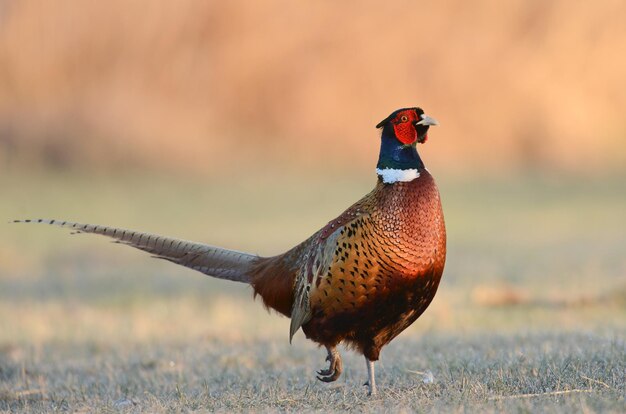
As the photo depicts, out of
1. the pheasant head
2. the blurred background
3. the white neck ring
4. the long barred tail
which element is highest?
the blurred background

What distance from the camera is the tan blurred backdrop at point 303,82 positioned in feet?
187

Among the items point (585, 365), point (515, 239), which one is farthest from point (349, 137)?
point (585, 365)

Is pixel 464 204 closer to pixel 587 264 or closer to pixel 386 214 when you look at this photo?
pixel 587 264

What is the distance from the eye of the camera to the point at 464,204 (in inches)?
1505

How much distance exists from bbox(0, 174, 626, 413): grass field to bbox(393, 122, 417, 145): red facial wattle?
1.53m

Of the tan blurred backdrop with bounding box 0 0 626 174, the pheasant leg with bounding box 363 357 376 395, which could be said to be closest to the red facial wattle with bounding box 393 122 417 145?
the pheasant leg with bounding box 363 357 376 395

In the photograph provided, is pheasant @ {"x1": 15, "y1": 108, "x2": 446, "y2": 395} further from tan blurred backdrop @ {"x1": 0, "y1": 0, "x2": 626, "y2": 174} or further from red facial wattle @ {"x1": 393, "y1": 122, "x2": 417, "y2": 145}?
tan blurred backdrop @ {"x1": 0, "y1": 0, "x2": 626, "y2": 174}

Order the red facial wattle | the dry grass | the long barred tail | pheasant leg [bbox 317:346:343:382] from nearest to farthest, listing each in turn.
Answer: the dry grass, the red facial wattle, pheasant leg [bbox 317:346:343:382], the long barred tail

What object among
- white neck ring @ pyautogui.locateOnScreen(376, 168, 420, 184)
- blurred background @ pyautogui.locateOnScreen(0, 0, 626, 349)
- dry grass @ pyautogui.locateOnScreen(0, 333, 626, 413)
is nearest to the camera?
dry grass @ pyautogui.locateOnScreen(0, 333, 626, 413)

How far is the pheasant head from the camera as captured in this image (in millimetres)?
6770

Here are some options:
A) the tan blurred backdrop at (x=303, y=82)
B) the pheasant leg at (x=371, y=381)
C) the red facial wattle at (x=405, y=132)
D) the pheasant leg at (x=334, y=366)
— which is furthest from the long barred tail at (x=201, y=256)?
the tan blurred backdrop at (x=303, y=82)

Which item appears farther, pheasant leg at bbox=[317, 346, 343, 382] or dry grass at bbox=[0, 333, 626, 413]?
pheasant leg at bbox=[317, 346, 343, 382]

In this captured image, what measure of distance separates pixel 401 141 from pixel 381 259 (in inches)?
32.1

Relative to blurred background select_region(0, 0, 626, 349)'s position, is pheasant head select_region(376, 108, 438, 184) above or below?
below
